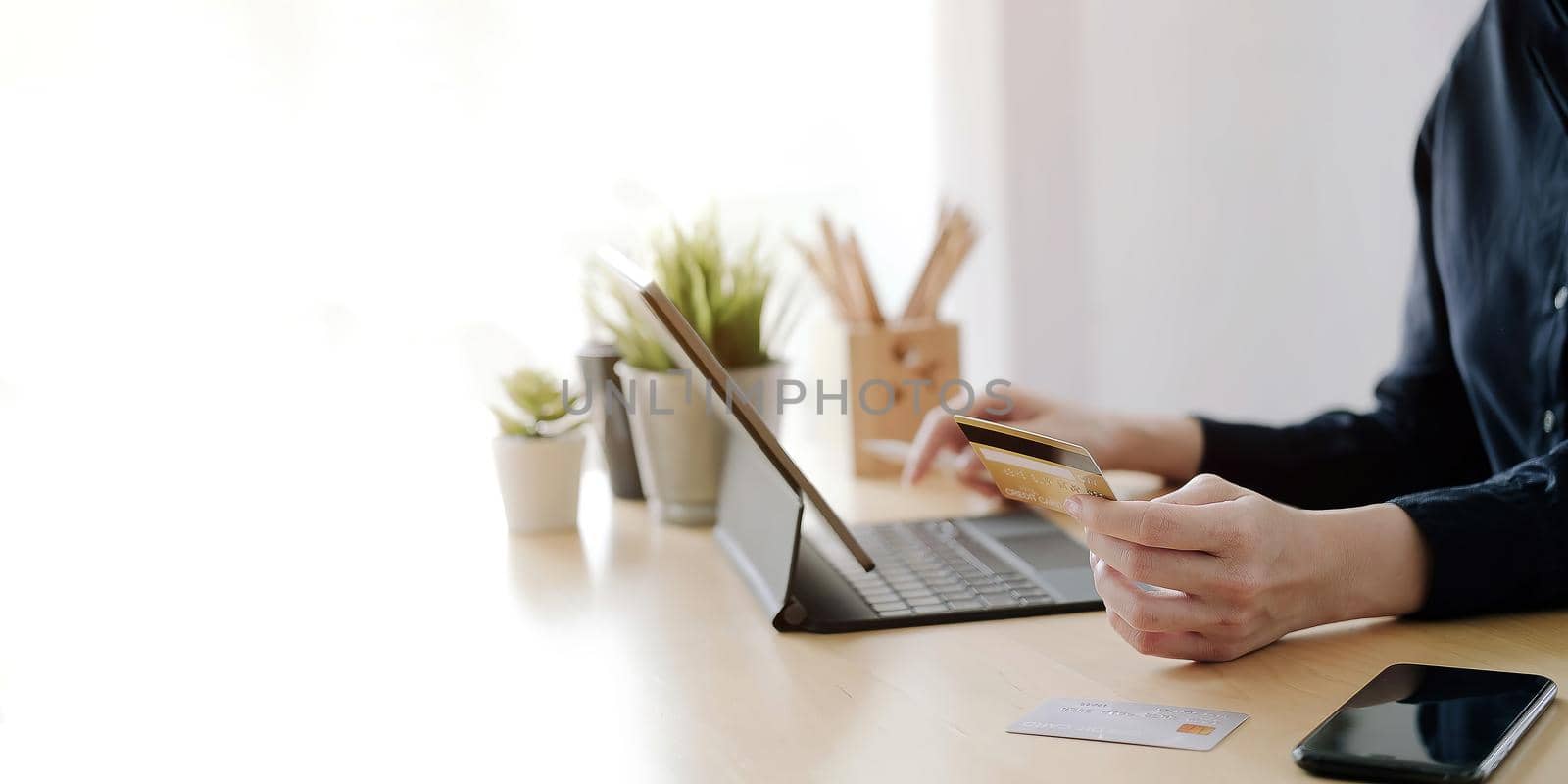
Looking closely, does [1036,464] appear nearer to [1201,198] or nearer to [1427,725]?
[1427,725]

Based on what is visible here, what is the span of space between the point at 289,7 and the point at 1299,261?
60.6 inches

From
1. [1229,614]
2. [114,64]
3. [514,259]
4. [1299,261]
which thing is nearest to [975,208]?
[1299,261]

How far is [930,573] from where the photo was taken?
98 centimetres

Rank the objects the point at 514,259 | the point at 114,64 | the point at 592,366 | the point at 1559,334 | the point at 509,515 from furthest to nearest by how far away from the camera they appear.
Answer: the point at 514,259
the point at 114,64
the point at 592,366
the point at 509,515
the point at 1559,334

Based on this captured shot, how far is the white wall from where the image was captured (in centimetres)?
204

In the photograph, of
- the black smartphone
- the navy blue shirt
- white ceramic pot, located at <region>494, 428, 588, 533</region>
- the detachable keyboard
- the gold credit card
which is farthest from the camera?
white ceramic pot, located at <region>494, 428, 588, 533</region>

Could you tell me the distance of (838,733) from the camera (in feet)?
2.24

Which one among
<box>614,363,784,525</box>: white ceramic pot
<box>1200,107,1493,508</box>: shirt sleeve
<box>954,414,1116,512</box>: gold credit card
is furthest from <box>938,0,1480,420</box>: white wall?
<box>954,414,1116,512</box>: gold credit card

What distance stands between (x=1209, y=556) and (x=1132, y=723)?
0.12 meters

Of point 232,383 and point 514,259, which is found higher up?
point 514,259

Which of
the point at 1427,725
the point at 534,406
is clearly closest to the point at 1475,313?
the point at 1427,725

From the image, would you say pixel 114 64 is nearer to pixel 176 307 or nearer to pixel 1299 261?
pixel 176 307

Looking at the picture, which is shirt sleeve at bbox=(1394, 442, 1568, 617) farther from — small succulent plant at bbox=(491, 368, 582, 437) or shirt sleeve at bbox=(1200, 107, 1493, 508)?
small succulent plant at bbox=(491, 368, 582, 437)

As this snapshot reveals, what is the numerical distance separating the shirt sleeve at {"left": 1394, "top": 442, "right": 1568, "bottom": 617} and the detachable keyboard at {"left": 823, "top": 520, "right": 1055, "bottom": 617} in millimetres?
228
